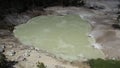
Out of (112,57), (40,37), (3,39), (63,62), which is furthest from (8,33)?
(112,57)

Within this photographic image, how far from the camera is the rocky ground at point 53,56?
12750 mm

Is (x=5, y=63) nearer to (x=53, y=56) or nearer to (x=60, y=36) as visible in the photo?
(x=53, y=56)

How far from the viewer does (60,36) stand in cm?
1625

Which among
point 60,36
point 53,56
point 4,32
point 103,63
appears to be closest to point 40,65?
point 53,56

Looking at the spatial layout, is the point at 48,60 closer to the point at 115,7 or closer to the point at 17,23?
the point at 17,23

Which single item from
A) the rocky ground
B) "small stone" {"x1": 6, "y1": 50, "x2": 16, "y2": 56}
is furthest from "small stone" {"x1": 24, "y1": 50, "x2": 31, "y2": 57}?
"small stone" {"x1": 6, "y1": 50, "x2": 16, "y2": 56}

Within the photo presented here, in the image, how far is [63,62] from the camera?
1295 cm

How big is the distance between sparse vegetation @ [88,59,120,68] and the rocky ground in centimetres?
37

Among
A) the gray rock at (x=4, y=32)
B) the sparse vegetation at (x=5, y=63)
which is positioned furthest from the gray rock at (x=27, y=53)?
the gray rock at (x=4, y=32)

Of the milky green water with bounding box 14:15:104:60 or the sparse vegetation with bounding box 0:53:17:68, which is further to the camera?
the milky green water with bounding box 14:15:104:60

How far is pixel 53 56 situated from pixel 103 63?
277 cm

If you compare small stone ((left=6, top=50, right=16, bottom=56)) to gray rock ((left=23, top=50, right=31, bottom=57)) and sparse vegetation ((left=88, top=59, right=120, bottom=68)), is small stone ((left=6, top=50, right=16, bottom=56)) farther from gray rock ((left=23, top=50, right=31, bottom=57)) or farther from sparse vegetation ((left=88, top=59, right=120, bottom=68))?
sparse vegetation ((left=88, top=59, right=120, bottom=68))

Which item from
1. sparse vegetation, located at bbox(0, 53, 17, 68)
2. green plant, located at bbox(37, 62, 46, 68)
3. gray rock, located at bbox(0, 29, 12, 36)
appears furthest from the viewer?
gray rock, located at bbox(0, 29, 12, 36)

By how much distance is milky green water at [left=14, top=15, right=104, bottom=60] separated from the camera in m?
14.2
